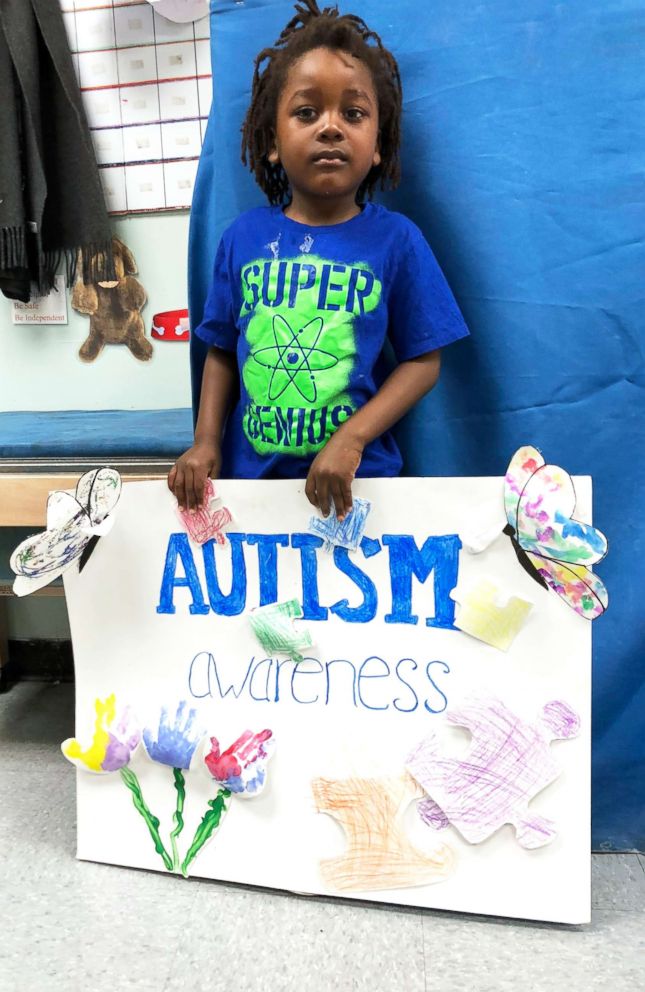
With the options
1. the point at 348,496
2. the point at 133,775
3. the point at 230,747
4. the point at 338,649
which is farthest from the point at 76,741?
the point at 348,496

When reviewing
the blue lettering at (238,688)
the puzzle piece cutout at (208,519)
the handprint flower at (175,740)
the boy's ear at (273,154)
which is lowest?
the handprint flower at (175,740)

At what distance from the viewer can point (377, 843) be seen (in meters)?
0.78

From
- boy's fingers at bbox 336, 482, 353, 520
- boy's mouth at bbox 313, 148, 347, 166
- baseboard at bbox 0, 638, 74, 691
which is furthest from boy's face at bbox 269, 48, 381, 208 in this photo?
baseboard at bbox 0, 638, 74, 691

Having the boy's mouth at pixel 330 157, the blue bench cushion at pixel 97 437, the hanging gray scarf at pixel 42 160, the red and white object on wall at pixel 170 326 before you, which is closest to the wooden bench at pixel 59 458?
the blue bench cushion at pixel 97 437

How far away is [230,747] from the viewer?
0.83 metres

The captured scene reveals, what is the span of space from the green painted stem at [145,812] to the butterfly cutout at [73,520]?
24cm

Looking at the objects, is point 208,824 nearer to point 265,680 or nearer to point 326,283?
point 265,680

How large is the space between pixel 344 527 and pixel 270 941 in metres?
0.42

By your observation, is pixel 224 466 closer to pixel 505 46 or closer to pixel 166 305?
pixel 505 46

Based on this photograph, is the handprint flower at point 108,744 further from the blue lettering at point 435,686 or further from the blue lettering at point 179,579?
the blue lettering at point 435,686

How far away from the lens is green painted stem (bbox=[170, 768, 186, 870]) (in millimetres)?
846

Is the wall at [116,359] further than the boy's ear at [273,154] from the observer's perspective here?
Yes

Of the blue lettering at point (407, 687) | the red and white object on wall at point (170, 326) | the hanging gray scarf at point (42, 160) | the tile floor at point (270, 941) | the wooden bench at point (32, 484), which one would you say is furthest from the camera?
the red and white object on wall at point (170, 326)

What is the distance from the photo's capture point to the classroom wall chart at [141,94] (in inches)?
56.0
